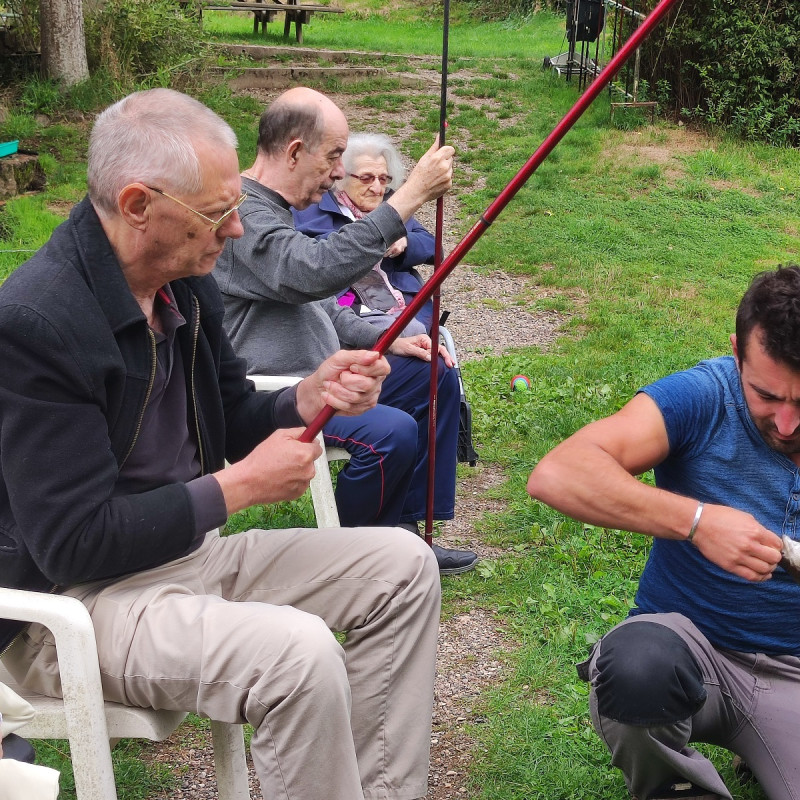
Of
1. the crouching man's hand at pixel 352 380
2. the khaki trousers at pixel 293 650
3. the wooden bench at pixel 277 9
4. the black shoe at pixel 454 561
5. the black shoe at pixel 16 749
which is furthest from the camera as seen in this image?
the wooden bench at pixel 277 9

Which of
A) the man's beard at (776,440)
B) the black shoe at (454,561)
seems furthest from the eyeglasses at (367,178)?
the man's beard at (776,440)

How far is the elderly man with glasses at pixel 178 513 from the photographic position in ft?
6.19

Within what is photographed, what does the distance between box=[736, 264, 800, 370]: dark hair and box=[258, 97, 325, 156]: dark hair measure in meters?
1.58

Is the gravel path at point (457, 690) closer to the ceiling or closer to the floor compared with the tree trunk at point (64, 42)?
closer to the floor

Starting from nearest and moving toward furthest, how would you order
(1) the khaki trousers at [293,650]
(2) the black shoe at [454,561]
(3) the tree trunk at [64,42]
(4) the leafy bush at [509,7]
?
(1) the khaki trousers at [293,650]
(2) the black shoe at [454,561]
(3) the tree trunk at [64,42]
(4) the leafy bush at [509,7]

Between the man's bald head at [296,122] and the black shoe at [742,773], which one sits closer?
the black shoe at [742,773]

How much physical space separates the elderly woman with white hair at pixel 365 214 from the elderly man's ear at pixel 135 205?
1690mm

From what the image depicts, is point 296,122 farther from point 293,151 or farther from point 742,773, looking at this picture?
point 742,773

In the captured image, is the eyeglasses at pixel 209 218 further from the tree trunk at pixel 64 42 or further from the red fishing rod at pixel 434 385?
the tree trunk at pixel 64 42

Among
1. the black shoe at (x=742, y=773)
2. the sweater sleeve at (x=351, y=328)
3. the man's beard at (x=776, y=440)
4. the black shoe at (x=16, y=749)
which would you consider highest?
the man's beard at (x=776, y=440)

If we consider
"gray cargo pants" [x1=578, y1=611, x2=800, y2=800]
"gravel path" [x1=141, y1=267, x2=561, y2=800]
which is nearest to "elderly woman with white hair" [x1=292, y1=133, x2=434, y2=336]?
"gravel path" [x1=141, y1=267, x2=561, y2=800]

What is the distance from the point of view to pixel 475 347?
20.6 feet

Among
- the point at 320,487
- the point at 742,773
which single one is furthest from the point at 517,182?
the point at 742,773

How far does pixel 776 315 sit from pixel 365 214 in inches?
82.6
